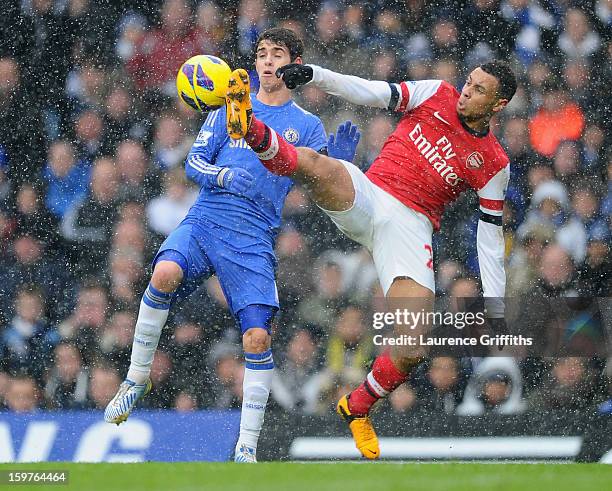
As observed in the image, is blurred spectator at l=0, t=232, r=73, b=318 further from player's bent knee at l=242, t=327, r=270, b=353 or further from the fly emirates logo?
the fly emirates logo

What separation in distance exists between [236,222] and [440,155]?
1.10 m

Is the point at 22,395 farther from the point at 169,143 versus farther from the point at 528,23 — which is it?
the point at 528,23

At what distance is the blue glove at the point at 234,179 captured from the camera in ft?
21.2

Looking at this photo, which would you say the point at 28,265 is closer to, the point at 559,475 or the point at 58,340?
the point at 58,340

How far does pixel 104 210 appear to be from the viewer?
7875 mm

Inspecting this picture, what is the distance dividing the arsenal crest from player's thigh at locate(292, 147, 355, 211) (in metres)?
0.72

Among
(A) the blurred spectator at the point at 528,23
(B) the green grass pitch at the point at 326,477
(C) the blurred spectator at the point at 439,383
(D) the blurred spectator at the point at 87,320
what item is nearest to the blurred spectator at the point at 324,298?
(C) the blurred spectator at the point at 439,383

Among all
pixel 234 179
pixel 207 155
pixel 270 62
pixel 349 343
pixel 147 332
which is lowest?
pixel 349 343

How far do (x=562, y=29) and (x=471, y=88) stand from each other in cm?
151

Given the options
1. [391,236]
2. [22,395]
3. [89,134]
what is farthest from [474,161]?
[22,395]

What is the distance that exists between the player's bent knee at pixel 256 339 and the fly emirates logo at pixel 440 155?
1218mm

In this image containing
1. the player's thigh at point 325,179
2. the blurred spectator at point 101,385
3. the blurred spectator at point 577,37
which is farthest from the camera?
the blurred spectator at point 577,37

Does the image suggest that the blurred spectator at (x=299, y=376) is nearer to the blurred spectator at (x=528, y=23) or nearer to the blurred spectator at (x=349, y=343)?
the blurred spectator at (x=349, y=343)

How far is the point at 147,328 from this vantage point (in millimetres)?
6629
